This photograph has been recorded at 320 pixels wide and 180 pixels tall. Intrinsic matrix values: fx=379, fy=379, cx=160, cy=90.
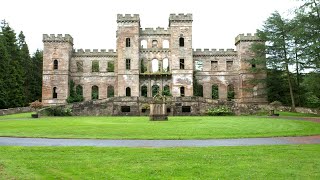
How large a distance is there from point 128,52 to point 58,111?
16582mm

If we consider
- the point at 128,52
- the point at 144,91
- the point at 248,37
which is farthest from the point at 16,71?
the point at 248,37

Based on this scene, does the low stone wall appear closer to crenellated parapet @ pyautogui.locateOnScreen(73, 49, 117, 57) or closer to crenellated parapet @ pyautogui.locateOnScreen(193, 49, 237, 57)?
crenellated parapet @ pyautogui.locateOnScreen(73, 49, 117, 57)

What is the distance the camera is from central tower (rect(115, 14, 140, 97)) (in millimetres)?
54375

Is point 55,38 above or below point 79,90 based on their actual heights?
above

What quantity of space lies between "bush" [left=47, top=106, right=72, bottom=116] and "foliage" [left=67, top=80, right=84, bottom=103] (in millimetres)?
12203

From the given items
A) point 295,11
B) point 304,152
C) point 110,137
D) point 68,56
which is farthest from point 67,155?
point 68,56

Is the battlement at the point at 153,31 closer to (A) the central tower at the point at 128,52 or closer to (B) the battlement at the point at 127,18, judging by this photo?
(A) the central tower at the point at 128,52

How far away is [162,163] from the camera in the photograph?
10.4 metres

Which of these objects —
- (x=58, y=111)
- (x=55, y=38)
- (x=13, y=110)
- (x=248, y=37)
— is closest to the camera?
(x=58, y=111)

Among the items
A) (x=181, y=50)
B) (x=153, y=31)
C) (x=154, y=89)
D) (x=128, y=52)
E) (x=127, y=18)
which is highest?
(x=127, y=18)

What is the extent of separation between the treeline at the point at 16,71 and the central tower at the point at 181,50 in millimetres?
22721

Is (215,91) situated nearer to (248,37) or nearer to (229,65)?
(229,65)

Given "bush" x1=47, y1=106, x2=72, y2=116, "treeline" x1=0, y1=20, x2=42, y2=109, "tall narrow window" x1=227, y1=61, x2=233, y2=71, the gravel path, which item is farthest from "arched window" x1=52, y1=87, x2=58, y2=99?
the gravel path

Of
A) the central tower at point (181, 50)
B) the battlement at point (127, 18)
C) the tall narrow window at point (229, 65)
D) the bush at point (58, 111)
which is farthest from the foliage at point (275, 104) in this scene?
the battlement at point (127, 18)
